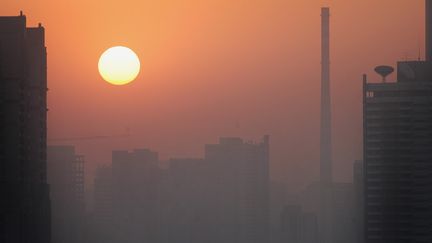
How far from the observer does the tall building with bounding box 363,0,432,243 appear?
104 meters

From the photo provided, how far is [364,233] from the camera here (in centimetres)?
10431

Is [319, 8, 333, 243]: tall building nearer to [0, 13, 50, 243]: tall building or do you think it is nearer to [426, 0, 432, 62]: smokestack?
[426, 0, 432, 62]: smokestack

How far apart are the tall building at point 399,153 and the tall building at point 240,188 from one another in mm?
24399

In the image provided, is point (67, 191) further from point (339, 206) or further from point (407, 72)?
point (339, 206)

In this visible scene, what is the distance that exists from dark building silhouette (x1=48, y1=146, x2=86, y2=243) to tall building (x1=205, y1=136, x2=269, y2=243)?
2734cm

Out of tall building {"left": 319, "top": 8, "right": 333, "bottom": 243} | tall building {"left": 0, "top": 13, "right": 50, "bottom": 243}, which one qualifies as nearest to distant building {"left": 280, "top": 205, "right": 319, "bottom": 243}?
tall building {"left": 319, "top": 8, "right": 333, "bottom": 243}

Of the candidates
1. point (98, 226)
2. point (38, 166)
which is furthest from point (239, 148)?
point (38, 166)

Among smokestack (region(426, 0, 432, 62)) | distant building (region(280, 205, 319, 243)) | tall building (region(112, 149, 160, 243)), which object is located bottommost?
distant building (region(280, 205, 319, 243))

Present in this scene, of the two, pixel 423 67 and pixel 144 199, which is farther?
pixel 144 199

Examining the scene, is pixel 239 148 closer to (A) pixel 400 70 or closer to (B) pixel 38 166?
(A) pixel 400 70

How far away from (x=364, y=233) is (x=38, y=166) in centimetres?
4994

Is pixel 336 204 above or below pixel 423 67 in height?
below

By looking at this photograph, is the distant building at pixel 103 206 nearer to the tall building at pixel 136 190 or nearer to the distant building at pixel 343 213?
the tall building at pixel 136 190

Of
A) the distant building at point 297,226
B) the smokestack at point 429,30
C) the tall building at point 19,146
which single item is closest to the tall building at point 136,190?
the distant building at point 297,226
